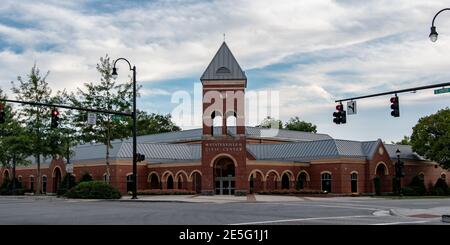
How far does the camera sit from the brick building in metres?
50.2

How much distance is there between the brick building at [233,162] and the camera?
50250 mm

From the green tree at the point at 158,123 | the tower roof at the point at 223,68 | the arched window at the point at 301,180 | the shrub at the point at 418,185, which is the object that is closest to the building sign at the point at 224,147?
the tower roof at the point at 223,68

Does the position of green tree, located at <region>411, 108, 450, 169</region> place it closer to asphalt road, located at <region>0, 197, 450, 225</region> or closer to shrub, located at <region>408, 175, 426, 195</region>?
shrub, located at <region>408, 175, 426, 195</region>

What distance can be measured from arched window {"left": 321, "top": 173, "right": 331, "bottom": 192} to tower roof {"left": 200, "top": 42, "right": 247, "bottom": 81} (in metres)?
15.3

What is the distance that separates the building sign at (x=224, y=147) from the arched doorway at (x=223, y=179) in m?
2.20

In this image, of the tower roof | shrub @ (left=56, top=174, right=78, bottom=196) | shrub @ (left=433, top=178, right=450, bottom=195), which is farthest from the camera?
shrub @ (left=433, top=178, right=450, bottom=195)

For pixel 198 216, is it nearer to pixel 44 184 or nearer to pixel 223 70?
pixel 223 70

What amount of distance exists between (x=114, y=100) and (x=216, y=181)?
12712mm

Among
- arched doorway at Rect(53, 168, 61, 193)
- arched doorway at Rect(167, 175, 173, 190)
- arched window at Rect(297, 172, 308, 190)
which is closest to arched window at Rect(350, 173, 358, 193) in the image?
arched window at Rect(297, 172, 308, 190)

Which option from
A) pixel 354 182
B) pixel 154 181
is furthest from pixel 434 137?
pixel 154 181

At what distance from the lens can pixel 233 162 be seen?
5212 centimetres

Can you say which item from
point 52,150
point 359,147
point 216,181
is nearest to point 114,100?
point 52,150

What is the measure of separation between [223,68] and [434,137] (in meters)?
30.6
